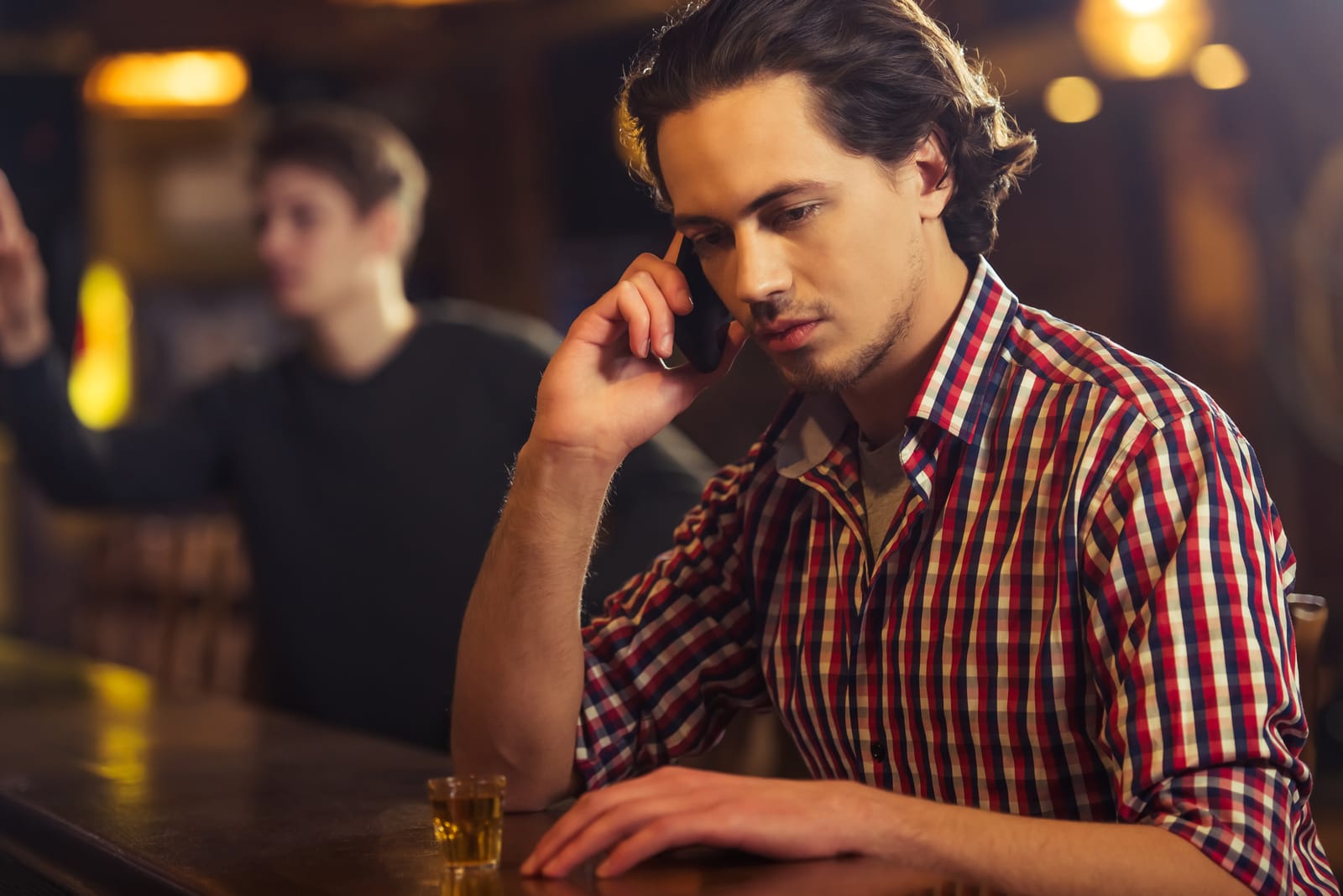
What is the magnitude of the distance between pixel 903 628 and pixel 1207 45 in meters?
4.06

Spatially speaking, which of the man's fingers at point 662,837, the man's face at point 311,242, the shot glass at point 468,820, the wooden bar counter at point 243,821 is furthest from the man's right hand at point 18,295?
the man's fingers at point 662,837

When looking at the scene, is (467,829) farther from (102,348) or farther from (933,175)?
(102,348)

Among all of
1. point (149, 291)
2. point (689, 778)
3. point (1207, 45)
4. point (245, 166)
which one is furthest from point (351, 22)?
point (689, 778)

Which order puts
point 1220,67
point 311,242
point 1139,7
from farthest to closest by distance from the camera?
1. point 1220,67
2. point 1139,7
3. point 311,242

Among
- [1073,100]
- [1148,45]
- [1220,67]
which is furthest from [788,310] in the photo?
[1073,100]

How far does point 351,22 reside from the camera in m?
6.66

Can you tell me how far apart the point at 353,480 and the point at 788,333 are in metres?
1.38

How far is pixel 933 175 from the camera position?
55.6 inches

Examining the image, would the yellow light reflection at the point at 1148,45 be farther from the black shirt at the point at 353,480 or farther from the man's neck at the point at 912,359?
the man's neck at the point at 912,359

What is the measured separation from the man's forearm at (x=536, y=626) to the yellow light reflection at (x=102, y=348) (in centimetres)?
642

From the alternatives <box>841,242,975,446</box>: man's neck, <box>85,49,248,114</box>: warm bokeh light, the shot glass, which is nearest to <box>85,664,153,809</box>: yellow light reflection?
the shot glass

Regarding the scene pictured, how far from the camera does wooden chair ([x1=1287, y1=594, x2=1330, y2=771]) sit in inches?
51.4

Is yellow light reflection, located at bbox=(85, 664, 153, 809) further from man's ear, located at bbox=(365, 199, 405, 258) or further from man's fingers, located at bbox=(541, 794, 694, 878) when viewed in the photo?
man's ear, located at bbox=(365, 199, 405, 258)

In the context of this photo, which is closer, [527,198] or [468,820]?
[468,820]
